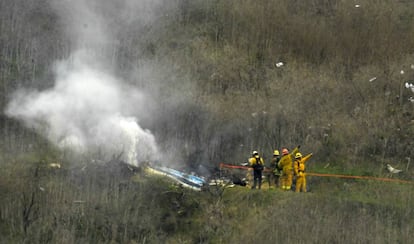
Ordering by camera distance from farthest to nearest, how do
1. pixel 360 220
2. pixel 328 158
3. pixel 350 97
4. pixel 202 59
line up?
pixel 202 59 < pixel 350 97 < pixel 328 158 < pixel 360 220

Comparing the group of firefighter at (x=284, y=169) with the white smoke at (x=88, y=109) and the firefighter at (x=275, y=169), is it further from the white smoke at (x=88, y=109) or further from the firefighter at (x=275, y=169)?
the white smoke at (x=88, y=109)

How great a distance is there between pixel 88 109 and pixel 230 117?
4.53m

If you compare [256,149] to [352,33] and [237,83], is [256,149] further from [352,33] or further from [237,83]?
[352,33]

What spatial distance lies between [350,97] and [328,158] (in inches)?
112

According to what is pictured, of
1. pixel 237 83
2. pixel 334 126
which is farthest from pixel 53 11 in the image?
pixel 334 126

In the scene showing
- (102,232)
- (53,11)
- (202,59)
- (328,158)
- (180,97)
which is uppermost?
(53,11)

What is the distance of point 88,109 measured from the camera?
2208 centimetres

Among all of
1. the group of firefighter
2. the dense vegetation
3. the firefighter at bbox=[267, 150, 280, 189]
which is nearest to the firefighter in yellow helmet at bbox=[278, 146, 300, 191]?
the group of firefighter

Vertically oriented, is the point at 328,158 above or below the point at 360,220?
above

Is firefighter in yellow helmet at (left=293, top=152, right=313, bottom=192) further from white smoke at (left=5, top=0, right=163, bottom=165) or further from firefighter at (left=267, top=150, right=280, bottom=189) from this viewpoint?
white smoke at (left=5, top=0, right=163, bottom=165)

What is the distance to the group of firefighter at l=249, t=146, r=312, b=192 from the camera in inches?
763

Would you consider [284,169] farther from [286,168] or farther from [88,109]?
[88,109]

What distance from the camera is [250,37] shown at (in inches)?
1025

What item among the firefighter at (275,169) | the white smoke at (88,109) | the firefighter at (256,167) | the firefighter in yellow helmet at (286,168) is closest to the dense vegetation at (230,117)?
the white smoke at (88,109)
